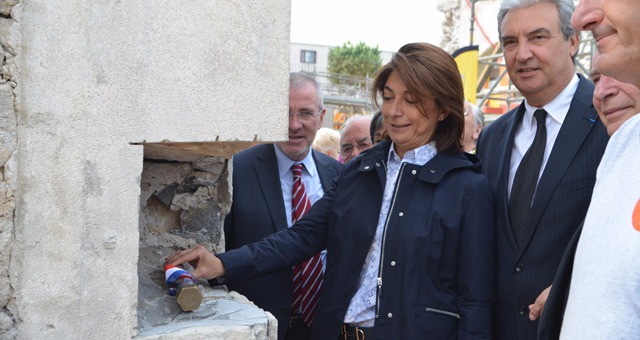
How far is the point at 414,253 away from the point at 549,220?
52 cm

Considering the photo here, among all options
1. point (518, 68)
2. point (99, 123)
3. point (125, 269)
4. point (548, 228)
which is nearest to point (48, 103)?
point (99, 123)

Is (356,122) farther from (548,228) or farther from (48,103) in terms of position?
(48,103)

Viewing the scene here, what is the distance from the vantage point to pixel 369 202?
248 centimetres

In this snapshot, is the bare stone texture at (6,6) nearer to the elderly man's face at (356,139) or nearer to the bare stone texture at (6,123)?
the bare stone texture at (6,123)

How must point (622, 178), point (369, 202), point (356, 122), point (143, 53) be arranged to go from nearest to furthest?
point (622, 178)
point (143, 53)
point (369, 202)
point (356, 122)

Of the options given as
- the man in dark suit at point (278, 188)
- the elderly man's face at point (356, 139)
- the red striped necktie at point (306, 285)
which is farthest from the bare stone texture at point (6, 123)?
the elderly man's face at point (356, 139)

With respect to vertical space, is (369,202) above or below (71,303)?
above

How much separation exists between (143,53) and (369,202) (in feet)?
3.59

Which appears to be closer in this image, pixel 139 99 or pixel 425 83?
pixel 139 99

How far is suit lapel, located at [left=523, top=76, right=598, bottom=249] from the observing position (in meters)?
2.37

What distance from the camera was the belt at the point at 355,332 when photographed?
2338 millimetres

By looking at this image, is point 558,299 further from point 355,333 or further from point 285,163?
point 285,163

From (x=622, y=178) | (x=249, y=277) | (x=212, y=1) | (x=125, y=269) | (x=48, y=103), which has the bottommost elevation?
(x=249, y=277)

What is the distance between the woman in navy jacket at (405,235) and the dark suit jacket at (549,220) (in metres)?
0.11
